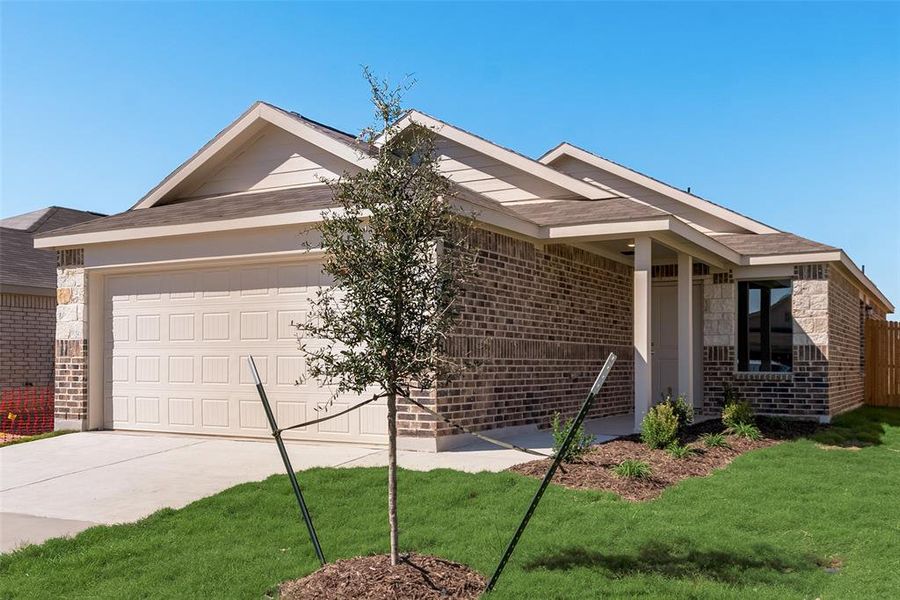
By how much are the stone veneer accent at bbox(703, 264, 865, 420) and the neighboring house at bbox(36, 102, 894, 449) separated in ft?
0.11

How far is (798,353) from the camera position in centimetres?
1519

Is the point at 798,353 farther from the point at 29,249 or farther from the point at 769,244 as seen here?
the point at 29,249

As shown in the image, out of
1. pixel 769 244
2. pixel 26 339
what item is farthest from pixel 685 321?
pixel 26 339

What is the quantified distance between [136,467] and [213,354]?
7.88ft

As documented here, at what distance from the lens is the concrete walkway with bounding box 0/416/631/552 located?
7974 millimetres

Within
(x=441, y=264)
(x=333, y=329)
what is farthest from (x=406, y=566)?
(x=441, y=264)

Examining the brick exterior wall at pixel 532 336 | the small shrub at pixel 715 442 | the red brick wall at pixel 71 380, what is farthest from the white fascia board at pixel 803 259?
the red brick wall at pixel 71 380

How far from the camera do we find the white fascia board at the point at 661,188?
16.0 meters

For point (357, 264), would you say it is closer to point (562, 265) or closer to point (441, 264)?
point (441, 264)

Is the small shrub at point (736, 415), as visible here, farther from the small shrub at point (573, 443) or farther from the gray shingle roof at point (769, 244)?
the small shrub at point (573, 443)

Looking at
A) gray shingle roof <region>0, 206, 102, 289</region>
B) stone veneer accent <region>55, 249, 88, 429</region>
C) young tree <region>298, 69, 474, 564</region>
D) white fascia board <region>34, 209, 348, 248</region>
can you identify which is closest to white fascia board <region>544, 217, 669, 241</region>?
Answer: white fascia board <region>34, 209, 348, 248</region>

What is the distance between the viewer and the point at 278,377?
37.7ft

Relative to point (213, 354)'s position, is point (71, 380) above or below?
below

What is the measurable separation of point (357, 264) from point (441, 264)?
60cm
